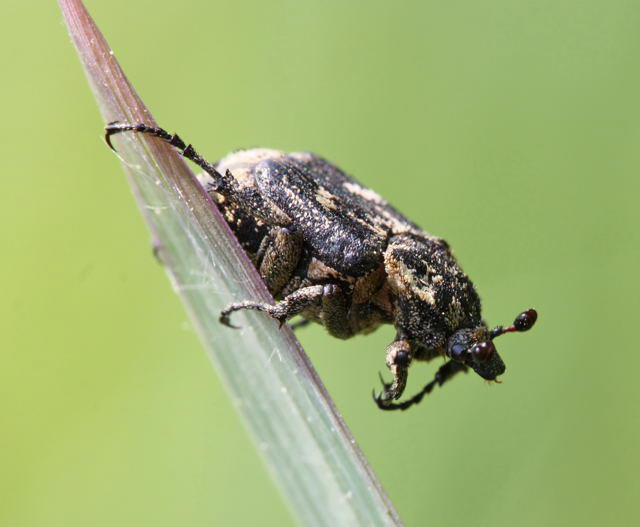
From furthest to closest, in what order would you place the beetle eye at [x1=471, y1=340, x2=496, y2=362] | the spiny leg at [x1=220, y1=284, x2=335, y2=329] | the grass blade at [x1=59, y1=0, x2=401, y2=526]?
the beetle eye at [x1=471, y1=340, x2=496, y2=362], the spiny leg at [x1=220, y1=284, x2=335, y2=329], the grass blade at [x1=59, y1=0, x2=401, y2=526]

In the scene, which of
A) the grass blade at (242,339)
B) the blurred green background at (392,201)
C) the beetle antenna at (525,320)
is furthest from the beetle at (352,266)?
the blurred green background at (392,201)

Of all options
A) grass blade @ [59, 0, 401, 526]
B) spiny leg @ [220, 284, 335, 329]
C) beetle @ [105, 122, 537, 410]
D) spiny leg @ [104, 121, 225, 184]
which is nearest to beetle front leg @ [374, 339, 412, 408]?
beetle @ [105, 122, 537, 410]

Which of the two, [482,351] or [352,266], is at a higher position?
[352,266]

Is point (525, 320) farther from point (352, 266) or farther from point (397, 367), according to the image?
point (352, 266)

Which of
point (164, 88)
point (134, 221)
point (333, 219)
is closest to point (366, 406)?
point (333, 219)

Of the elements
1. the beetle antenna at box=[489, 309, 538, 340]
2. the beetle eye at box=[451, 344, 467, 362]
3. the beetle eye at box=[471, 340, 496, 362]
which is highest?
the beetle eye at box=[451, 344, 467, 362]

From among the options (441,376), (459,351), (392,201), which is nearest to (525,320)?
(459,351)

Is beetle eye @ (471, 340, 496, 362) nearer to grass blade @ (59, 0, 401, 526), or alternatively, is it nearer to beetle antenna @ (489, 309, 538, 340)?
beetle antenna @ (489, 309, 538, 340)
